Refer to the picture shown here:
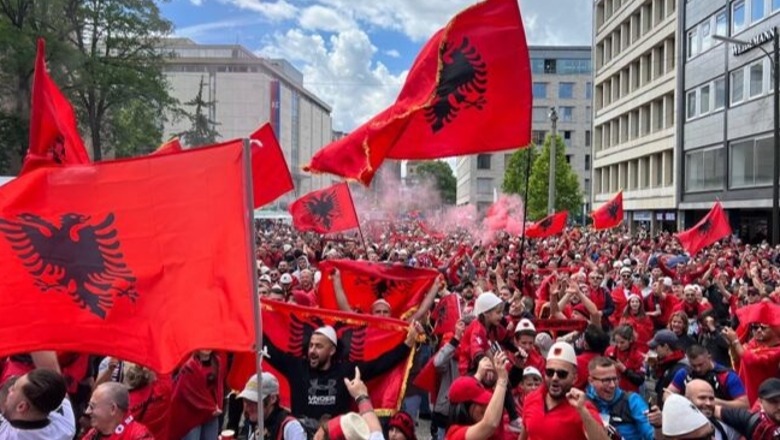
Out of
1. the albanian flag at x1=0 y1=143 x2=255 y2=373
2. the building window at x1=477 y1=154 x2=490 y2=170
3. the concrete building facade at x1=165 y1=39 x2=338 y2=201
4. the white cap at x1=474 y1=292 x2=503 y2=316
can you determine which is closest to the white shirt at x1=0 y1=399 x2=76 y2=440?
the albanian flag at x1=0 y1=143 x2=255 y2=373

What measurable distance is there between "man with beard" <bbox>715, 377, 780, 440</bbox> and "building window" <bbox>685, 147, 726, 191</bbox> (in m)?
34.1

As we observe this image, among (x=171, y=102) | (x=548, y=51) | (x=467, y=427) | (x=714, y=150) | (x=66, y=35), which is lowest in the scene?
(x=467, y=427)

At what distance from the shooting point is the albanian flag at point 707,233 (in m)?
16.4

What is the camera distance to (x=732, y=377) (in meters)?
5.42

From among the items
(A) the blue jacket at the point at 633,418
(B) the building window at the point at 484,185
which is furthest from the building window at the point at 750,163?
Result: (B) the building window at the point at 484,185

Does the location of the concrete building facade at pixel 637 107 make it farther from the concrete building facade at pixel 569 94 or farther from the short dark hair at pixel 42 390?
the short dark hair at pixel 42 390

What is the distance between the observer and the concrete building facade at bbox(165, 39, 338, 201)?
10419 cm

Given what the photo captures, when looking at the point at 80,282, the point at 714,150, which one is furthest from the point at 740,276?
the point at 714,150

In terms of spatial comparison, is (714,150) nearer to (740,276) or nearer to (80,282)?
(740,276)

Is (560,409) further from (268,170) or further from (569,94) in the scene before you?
(569,94)

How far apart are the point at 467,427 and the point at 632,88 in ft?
160

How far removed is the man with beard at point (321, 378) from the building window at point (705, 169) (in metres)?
34.3

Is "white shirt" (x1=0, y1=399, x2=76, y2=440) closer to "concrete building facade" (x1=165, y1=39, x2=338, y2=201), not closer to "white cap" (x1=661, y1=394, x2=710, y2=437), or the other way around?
"white cap" (x1=661, y1=394, x2=710, y2=437)

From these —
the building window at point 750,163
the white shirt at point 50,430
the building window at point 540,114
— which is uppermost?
the building window at point 540,114
